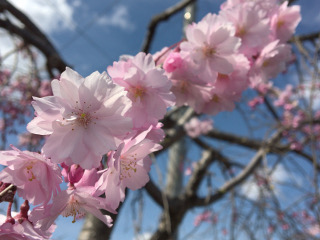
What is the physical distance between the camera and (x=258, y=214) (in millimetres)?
2324

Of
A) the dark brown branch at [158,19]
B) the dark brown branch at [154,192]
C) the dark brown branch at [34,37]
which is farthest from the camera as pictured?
the dark brown branch at [154,192]

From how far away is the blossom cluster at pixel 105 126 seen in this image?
0.53 m

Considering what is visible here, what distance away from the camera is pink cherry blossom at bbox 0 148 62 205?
55 centimetres

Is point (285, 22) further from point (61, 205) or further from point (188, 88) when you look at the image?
point (61, 205)

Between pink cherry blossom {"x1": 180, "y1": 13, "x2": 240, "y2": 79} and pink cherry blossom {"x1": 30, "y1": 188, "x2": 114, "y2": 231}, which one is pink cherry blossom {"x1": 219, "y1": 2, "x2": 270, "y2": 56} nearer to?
pink cherry blossom {"x1": 180, "y1": 13, "x2": 240, "y2": 79}

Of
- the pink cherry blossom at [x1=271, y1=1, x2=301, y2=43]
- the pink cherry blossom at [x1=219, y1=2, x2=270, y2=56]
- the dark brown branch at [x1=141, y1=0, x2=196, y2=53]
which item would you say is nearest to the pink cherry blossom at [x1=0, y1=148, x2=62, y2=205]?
the pink cherry blossom at [x1=219, y1=2, x2=270, y2=56]

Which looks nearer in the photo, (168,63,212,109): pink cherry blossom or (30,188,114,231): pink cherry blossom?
(30,188,114,231): pink cherry blossom

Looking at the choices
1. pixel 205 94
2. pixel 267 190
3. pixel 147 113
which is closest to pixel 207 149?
pixel 267 190

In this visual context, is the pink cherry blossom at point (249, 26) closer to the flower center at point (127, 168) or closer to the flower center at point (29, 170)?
the flower center at point (127, 168)

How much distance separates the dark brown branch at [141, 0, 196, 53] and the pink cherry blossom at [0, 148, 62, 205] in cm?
184

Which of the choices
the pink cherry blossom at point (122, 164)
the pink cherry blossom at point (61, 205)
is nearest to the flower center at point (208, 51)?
the pink cherry blossom at point (122, 164)

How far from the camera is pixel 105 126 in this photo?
0.55 m

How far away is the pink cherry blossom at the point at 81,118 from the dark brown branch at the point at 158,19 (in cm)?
177

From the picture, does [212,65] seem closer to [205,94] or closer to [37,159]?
[205,94]
